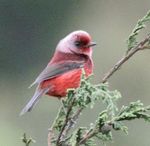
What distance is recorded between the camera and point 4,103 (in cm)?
1592

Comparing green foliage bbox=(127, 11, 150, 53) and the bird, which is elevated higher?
the bird

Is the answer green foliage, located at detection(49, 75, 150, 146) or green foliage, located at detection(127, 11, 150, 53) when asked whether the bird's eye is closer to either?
green foliage, located at detection(127, 11, 150, 53)

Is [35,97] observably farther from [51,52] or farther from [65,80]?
[51,52]

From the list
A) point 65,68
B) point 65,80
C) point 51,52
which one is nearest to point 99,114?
point 65,80

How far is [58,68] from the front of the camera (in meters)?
6.29

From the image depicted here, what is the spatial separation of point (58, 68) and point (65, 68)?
0.12 metres

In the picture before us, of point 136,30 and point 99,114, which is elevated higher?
point 136,30

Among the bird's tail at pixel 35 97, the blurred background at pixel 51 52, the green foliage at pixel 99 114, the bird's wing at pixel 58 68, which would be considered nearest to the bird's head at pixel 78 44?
the bird's wing at pixel 58 68

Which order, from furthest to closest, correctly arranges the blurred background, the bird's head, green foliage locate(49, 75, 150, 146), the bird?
the blurred background, the bird's head, the bird, green foliage locate(49, 75, 150, 146)

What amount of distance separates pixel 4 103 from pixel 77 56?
9351mm

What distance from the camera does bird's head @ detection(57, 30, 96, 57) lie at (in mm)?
6680

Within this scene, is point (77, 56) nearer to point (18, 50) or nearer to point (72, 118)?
point (72, 118)

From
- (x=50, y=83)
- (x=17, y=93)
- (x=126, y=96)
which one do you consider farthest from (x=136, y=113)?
(x=17, y=93)

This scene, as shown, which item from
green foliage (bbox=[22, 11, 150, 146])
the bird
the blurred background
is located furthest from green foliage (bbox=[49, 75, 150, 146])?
the blurred background
